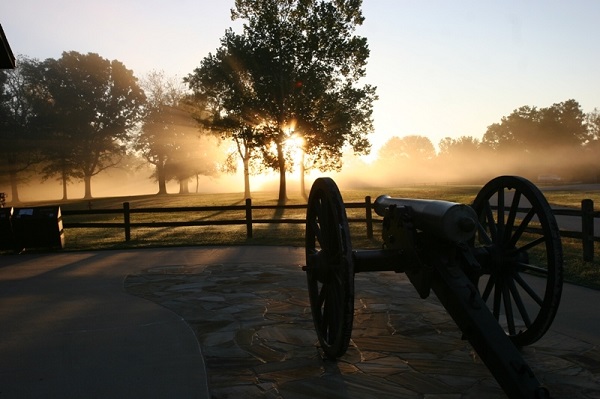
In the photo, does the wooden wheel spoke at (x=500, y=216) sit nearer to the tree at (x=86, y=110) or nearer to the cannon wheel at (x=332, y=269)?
the cannon wheel at (x=332, y=269)

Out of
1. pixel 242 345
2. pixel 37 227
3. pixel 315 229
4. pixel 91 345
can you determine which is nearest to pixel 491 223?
pixel 315 229

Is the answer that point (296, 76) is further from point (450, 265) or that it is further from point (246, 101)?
point (450, 265)

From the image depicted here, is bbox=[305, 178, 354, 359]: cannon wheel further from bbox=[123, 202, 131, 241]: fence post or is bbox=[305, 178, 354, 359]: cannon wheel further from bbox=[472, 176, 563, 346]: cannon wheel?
bbox=[123, 202, 131, 241]: fence post

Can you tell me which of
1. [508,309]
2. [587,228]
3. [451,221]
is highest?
[451,221]

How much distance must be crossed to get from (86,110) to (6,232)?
4079 centimetres

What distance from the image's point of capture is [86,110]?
50688mm

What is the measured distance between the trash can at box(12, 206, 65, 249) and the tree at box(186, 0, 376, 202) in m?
21.1

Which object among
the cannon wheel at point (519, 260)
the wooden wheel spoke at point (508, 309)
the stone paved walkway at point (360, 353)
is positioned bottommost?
the stone paved walkway at point (360, 353)

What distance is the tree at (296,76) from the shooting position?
1313 inches

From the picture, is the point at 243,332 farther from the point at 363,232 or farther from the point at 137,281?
the point at 363,232

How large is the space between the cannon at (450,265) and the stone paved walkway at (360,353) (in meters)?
0.27

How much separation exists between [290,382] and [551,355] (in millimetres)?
2171

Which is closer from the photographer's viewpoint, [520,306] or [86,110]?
[520,306]

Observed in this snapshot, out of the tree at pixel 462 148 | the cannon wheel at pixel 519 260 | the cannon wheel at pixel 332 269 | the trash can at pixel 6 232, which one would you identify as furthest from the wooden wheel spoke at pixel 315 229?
the tree at pixel 462 148
